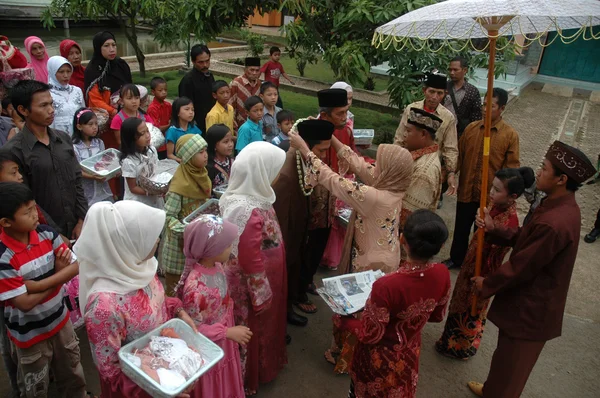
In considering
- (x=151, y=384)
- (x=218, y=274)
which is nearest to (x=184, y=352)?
(x=151, y=384)

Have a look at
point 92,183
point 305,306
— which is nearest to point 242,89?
point 92,183

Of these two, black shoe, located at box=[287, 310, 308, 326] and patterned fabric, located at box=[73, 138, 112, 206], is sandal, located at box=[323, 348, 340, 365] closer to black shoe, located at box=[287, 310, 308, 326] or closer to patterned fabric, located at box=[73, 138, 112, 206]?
black shoe, located at box=[287, 310, 308, 326]

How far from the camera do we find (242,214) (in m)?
2.65

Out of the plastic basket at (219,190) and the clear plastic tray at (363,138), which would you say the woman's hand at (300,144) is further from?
the clear plastic tray at (363,138)

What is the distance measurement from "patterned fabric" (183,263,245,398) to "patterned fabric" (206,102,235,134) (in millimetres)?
3112

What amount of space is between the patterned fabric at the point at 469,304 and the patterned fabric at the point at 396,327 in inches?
42.6

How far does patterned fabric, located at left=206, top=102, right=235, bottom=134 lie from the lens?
518cm

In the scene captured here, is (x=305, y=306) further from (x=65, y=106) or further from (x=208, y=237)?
(x=65, y=106)

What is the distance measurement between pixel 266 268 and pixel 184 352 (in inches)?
41.2

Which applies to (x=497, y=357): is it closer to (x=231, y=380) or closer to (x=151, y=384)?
(x=231, y=380)

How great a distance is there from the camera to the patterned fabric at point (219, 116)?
17.0ft

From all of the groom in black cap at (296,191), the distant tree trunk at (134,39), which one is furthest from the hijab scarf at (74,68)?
the distant tree trunk at (134,39)

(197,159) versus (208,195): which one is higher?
(197,159)

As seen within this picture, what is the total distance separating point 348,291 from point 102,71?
4481 millimetres
